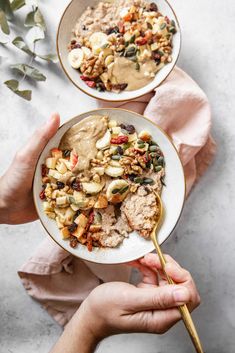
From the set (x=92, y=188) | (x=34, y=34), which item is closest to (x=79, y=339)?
(x=92, y=188)

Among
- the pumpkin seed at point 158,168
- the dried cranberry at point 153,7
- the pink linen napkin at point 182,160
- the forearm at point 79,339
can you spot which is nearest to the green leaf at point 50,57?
the pink linen napkin at point 182,160

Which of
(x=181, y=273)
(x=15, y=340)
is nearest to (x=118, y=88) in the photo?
(x=181, y=273)

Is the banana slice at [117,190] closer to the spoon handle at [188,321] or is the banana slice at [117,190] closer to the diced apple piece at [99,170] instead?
the diced apple piece at [99,170]

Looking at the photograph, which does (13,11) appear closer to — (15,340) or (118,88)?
(118,88)

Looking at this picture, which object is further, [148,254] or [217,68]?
[217,68]

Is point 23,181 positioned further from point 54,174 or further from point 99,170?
point 99,170

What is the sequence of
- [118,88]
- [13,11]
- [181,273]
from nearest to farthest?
[181,273], [118,88], [13,11]
